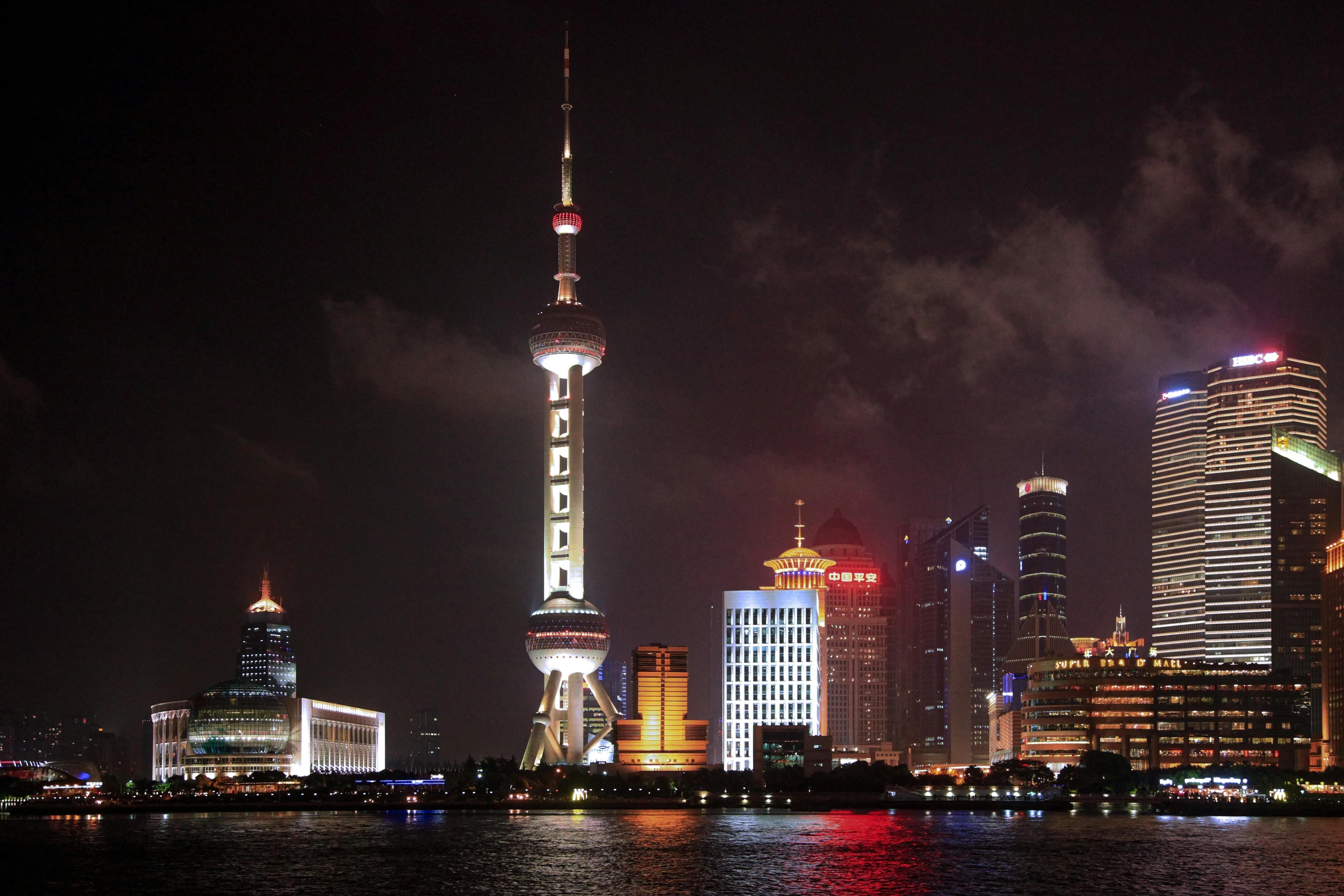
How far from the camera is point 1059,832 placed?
188250 millimetres

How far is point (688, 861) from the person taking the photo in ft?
474

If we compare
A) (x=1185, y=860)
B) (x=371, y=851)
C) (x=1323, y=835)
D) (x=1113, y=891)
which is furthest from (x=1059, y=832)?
(x=371, y=851)

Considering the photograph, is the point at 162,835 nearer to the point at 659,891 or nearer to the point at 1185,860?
the point at 659,891

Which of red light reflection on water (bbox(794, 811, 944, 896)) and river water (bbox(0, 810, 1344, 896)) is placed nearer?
red light reflection on water (bbox(794, 811, 944, 896))

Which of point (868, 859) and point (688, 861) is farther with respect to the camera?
point (868, 859)

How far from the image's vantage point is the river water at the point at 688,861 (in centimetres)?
12450

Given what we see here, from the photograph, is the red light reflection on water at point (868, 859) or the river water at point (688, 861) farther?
the river water at point (688, 861)

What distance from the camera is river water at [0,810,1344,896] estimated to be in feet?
408

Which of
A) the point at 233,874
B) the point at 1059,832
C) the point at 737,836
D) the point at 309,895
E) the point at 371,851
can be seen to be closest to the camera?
the point at 309,895

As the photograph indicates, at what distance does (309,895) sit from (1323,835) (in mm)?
123246

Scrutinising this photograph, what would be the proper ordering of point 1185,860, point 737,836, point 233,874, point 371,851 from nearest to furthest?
point 233,874
point 1185,860
point 371,851
point 737,836

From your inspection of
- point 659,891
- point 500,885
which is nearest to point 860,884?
point 659,891

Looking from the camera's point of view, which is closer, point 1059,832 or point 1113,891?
point 1113,891

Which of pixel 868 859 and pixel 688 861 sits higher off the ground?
pixel 688 861
